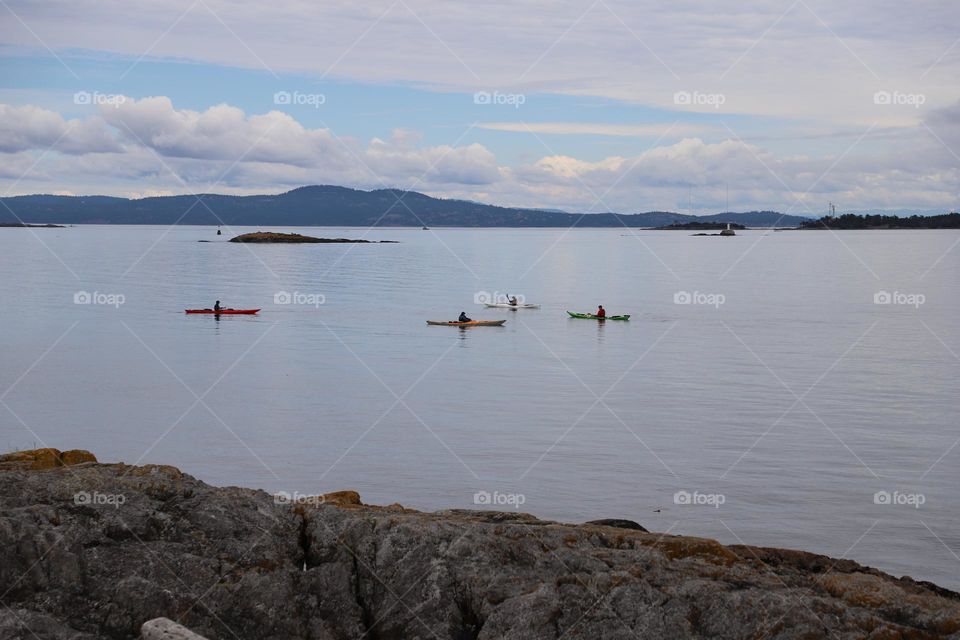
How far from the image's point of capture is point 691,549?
13.6 meters

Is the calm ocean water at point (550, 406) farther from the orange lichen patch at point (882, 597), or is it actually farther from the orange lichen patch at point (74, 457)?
the orange lichen patch at point (74, 457)

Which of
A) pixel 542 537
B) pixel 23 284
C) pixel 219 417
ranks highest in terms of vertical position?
pixel 23 284

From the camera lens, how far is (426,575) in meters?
12.7

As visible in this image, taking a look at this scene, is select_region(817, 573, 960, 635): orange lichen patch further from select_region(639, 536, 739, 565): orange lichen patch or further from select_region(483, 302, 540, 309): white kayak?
select_region(483, 302, 540, 309): white kayak

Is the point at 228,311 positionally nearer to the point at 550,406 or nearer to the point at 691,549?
the point at 550,406

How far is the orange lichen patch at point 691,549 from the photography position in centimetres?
1351

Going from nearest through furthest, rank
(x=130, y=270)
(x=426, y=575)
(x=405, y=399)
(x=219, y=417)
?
(x=426, y=575)
(x=219, y=417)
(x=405, y=399)
(x=130, y=270)

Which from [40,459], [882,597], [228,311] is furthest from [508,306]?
[882,597]

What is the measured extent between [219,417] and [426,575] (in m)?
26.6

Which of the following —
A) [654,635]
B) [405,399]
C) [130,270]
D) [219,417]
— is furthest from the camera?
[130,270]

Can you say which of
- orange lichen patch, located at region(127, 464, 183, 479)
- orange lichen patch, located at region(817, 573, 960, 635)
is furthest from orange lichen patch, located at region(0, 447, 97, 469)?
orange lichen patch, located at region(817, 573, 960, 635)

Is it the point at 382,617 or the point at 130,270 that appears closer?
the point at 382,617

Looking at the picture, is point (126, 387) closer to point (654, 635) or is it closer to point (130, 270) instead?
point (654, 635)

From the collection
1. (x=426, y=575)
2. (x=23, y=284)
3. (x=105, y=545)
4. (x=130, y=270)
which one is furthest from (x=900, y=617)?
(x=130, y=270)
